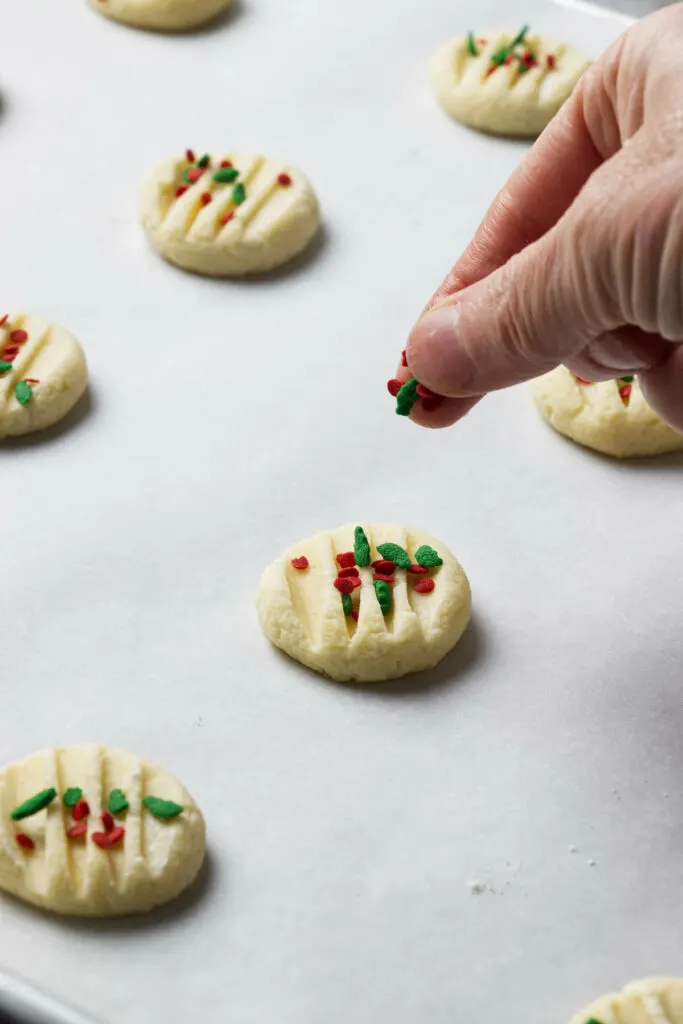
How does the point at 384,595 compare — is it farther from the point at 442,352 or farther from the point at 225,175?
the point at 225,175

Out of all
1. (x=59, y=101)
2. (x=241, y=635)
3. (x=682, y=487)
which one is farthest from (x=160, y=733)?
(x=59, y=101)

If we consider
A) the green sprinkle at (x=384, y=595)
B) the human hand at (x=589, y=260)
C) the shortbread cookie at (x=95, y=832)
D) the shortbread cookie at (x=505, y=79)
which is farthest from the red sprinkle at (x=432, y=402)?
the shortbread cookie at (x=505, y=79)

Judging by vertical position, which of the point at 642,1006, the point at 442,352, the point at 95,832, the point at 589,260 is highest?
the point at 589,260

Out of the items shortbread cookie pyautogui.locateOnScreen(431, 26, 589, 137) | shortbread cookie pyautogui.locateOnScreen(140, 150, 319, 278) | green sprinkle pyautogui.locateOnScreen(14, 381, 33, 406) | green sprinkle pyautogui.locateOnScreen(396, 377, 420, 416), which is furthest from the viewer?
shortbread cookie pyautogui.locateOnScreen(431, 26, 589, 137)

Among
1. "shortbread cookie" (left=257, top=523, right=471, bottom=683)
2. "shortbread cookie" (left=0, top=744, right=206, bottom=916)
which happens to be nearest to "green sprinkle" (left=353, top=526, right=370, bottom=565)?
"shortbread cookie" (left=257, top=523, right=471, bottom=683)

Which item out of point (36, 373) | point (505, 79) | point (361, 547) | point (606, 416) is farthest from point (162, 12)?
point (361, 547)

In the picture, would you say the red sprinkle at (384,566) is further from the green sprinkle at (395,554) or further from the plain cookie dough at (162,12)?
the plain cookie dough at (162,12)

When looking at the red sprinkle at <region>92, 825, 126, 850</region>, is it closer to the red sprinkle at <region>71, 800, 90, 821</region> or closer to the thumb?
the red sprinkle at <region>71, 800, 90, 821</region>
